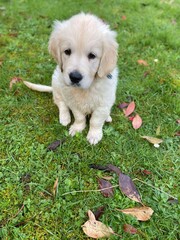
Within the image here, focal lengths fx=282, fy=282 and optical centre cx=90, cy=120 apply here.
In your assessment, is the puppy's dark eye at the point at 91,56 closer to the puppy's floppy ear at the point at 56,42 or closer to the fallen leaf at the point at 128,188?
the puppy's floppy ear at the point at 56,42

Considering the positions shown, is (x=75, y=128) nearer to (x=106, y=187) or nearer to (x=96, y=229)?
(x=106, y=187)

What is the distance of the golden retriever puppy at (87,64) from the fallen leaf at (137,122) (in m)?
0.45

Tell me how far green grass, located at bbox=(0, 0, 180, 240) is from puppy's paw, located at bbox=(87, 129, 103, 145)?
5cm

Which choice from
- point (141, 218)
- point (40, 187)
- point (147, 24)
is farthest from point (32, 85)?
point (147, 24)

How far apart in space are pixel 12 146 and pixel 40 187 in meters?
0.59

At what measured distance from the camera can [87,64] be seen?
2436 mm

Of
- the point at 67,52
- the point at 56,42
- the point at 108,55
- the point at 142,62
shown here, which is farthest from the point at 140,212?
the point at 142,62

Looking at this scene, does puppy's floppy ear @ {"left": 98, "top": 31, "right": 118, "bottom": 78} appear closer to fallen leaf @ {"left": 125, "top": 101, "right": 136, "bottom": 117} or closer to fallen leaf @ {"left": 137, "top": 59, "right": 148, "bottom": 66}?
fallen leaf @ {"left": 125, "top": 101, "right": 136, "bottom": 117}

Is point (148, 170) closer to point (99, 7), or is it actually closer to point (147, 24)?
point (147, 24)

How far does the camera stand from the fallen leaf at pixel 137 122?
3179mm

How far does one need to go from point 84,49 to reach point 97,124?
870mm

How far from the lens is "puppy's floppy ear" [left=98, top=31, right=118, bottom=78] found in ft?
8.08

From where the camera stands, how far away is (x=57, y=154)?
281 centimetres

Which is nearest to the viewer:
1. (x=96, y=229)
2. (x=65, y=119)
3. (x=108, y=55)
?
(x=96, y=229)
